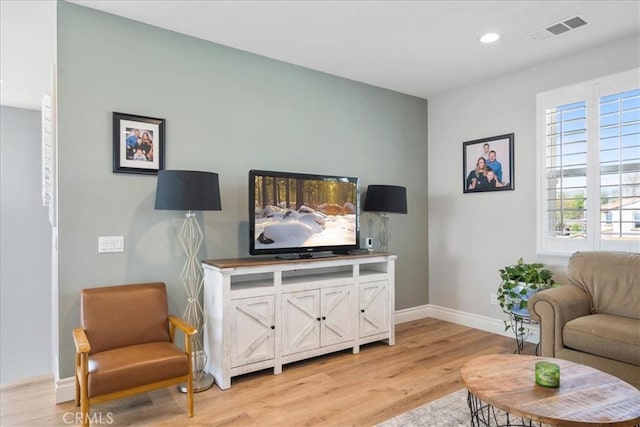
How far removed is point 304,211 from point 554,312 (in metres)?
2.15

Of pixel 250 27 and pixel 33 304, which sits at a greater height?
pixel 250 27

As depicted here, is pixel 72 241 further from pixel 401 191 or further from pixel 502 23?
pixel 502 23

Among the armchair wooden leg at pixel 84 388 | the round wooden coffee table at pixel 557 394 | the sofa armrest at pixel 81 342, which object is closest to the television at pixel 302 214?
the sofa armrest at pixel 81 342

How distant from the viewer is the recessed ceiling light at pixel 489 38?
10.8ft

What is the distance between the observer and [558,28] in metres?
3.16

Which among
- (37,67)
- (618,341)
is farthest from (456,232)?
(37,67)

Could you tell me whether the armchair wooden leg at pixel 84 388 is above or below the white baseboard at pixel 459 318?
above

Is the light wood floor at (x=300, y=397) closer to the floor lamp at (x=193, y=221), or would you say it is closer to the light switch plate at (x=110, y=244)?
the floor lamp at (x=193, y=221)

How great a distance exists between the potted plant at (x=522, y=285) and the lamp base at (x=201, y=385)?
8.86ft

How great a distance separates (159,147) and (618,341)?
359 centimetres

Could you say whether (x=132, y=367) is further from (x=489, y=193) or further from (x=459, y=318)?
(x=489, y=193)

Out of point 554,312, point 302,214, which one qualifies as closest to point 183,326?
point 302,214

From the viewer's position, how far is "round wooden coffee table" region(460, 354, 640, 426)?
1.60 metres

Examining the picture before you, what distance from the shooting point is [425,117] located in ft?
16.5
